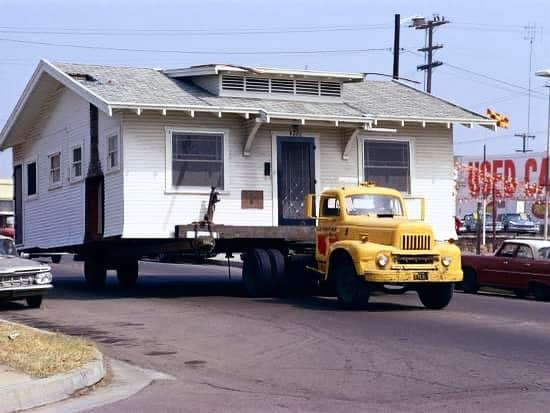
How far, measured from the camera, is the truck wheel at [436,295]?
19141 millimetres

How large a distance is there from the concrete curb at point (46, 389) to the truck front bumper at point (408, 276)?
307 inches

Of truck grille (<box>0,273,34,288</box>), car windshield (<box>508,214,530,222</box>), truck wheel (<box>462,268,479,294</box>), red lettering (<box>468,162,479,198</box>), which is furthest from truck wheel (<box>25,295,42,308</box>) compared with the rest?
car windshield (<box>508,214,530,222</box>)

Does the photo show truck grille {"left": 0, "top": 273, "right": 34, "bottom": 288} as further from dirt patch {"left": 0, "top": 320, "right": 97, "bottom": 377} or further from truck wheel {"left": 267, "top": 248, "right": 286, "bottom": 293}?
truck wheel {"left": 267, "top": 248, "right": 286, "bottom": 293}

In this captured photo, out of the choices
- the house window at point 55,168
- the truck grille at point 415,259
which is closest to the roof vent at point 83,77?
the house window at point 55,168

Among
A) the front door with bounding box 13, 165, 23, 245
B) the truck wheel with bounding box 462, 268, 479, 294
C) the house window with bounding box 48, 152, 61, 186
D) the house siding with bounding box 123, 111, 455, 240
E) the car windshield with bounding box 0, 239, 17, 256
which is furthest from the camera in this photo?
the front door with bounding box 13, 165, 23, 245

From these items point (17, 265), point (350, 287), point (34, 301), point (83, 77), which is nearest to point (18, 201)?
point (83, 77)

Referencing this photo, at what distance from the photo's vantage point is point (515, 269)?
78.0 ft

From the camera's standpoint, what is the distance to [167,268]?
128 ft

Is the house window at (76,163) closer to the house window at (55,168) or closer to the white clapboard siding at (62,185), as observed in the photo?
the white clapboard siding at (62,185)

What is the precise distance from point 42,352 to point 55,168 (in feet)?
52.0

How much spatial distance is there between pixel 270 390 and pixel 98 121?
1428 cm

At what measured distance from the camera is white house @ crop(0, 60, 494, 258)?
73.3ft

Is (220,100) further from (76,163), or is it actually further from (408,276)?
(408,276)

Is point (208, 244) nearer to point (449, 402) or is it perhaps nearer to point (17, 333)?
point (17, 333)
